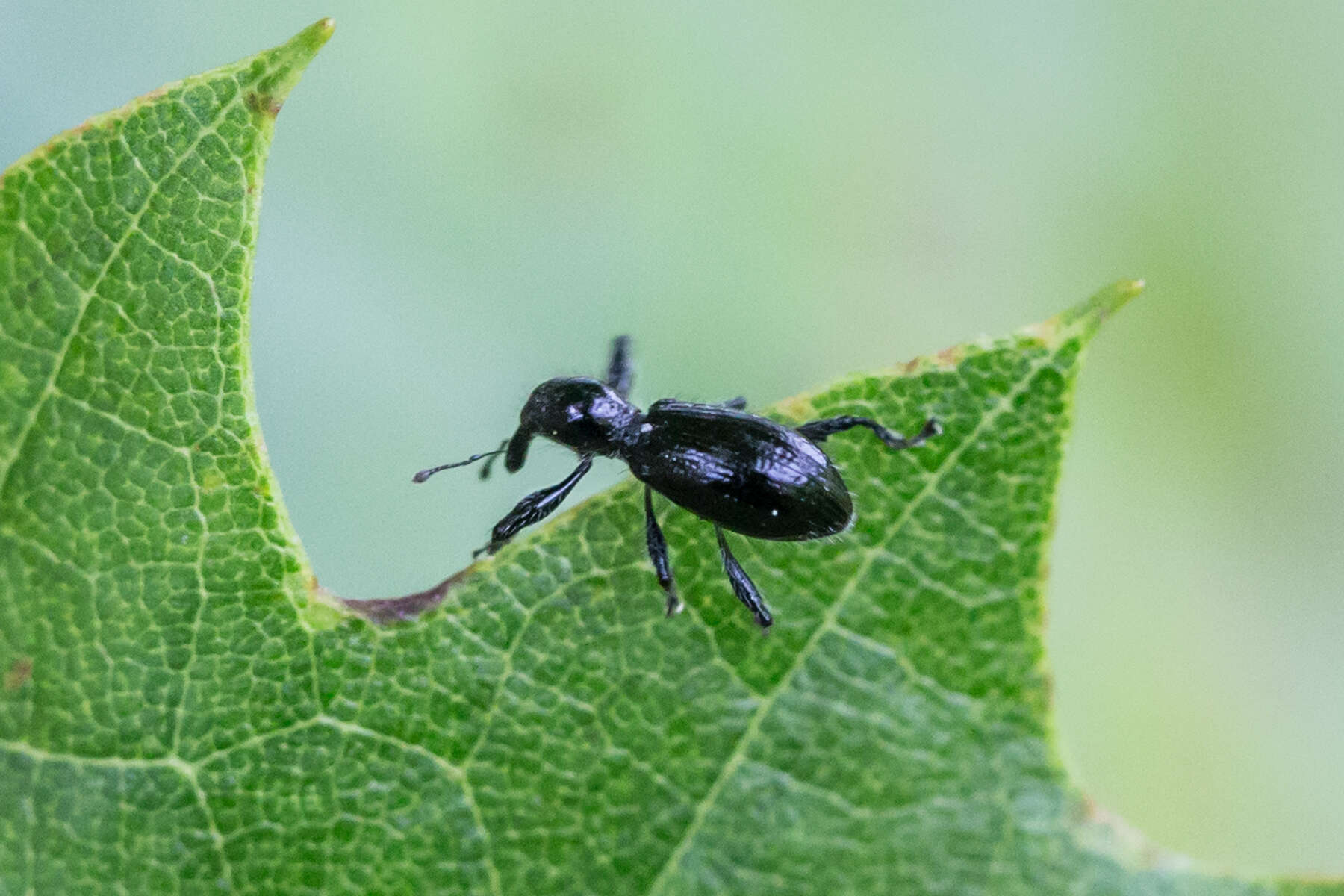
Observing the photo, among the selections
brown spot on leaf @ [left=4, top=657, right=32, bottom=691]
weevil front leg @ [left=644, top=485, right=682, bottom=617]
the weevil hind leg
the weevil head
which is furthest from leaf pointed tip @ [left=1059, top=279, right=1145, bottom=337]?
brown spot on leaf @ [left=4, top=657, right=32, bottom=691]

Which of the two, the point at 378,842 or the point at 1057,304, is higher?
the point at 1057,304

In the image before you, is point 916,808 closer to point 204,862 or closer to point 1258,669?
point 204,862

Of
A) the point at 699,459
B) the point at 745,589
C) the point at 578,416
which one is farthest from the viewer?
the point at 578,416

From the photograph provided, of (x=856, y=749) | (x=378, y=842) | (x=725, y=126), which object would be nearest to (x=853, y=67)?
(x=725, y=126)

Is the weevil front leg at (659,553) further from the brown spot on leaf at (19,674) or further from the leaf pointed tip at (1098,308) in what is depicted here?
the brown spot on leaf at (19,674)

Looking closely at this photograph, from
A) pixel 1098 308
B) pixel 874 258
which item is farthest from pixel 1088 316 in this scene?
pixel 874 258

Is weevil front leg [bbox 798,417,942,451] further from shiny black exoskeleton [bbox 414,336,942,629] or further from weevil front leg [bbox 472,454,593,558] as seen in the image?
weevil front leg [bbox 472,454,593,558]

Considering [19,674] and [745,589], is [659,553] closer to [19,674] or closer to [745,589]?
[745,589]
